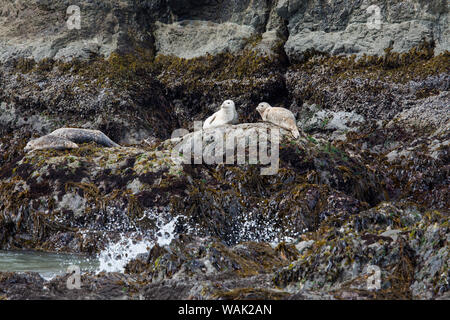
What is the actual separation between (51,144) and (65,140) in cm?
24

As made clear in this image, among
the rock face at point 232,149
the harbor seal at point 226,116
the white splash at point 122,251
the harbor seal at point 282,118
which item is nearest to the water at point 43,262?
the white splash at point 122,251

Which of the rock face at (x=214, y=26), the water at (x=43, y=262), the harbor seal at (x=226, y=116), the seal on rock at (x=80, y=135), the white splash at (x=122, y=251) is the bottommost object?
the water at (x=43, y=262)

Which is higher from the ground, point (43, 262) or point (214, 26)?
point (214, 26)

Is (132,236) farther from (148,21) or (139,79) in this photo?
(148,21)

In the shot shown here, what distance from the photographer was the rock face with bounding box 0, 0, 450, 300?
14.0ft

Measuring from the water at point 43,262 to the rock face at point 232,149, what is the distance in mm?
330

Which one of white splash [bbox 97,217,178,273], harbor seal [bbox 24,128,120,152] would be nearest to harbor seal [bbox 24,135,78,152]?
harbor seal [bbox 24,128,120,152]

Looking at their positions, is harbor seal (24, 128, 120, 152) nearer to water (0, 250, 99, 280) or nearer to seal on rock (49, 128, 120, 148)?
seal on rock (49, 128, 120, 148)

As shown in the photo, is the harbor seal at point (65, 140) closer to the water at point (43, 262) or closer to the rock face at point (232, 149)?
the rock face at point (232, 149)

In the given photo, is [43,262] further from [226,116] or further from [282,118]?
[282,118]

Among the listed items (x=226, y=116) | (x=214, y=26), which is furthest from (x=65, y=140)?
(x=214, y=26)

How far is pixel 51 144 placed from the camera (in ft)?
28.1

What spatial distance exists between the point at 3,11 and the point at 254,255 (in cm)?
1139

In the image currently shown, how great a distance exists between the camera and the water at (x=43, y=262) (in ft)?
18.1
